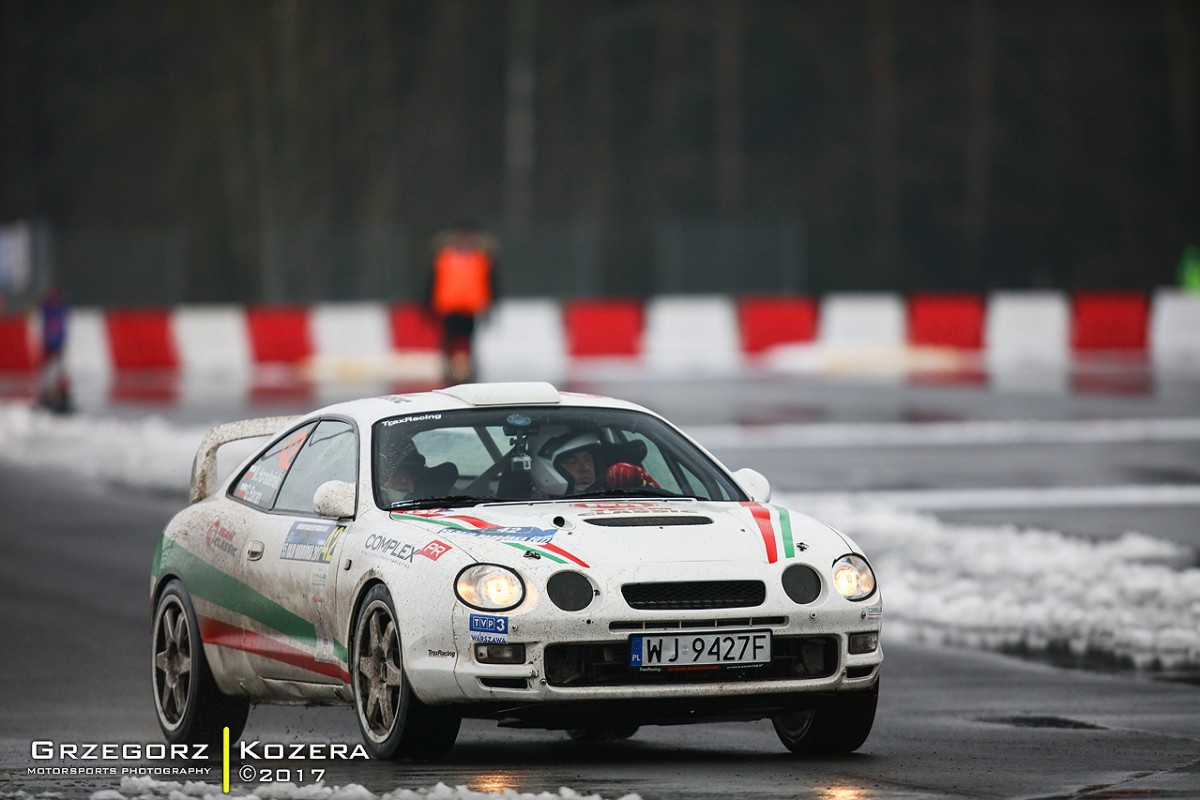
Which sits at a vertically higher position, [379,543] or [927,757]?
[379,543]

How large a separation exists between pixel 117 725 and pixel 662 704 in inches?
106

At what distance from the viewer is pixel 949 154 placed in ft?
190

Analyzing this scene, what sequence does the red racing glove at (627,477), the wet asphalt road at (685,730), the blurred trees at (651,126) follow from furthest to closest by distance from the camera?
the blurred trees at (651,126), the red racing glove at (627,477), the wet asphalt road at (685,730)

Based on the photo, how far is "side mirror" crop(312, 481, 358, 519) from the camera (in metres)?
7.97

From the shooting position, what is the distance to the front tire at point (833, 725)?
7707 mm

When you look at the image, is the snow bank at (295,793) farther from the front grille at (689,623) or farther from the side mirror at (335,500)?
the side mirror at (335,500)

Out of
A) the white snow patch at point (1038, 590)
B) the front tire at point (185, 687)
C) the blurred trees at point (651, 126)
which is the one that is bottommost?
the white snow patch at point (1038, 590)

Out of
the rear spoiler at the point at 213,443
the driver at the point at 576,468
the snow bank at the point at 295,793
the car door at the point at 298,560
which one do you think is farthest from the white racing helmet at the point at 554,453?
the snow bank at the point at 295,793

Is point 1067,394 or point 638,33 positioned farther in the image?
point 638,33

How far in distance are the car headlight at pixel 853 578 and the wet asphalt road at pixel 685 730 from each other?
0.56m

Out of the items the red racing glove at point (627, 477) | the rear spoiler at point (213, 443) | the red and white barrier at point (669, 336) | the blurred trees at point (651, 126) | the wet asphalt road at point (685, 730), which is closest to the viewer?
the wet asphalt road at point (685, 730)

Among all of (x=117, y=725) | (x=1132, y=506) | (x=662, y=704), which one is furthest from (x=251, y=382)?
(x=662, y=704)

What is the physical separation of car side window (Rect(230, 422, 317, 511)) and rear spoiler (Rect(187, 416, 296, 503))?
338mm

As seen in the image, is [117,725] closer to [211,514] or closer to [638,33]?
[211,514]
